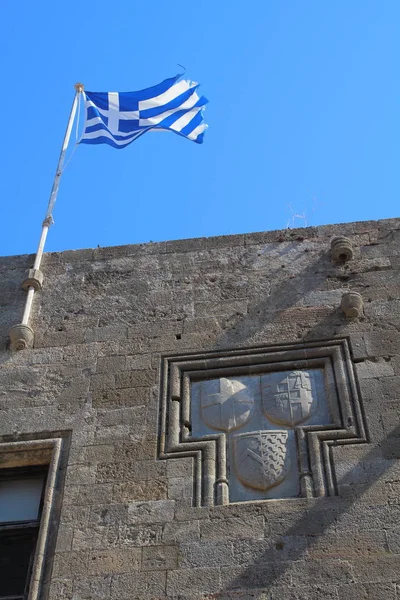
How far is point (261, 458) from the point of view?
22.1ft

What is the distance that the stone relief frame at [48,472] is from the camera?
6320 millimetres

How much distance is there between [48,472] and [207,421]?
4.01 ft

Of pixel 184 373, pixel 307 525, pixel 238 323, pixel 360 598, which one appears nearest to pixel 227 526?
pixel 307 525

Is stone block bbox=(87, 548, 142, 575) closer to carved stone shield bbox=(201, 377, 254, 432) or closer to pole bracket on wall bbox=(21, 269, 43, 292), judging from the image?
carved stone shield bbox=(201, 377, 254, 432)

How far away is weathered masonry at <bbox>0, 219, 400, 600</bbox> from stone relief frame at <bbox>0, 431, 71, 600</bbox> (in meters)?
0.01

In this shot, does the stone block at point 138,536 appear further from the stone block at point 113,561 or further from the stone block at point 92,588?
the stone block at point 92,588

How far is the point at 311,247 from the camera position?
8.50 metres

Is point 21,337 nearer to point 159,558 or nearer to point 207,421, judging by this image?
point 207,421

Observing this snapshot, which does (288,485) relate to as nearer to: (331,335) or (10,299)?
(331,335)

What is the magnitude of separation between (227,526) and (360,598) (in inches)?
39.7

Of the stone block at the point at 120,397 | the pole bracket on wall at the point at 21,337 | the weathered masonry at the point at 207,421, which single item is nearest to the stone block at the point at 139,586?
the weathered masonry at the point at 207,421

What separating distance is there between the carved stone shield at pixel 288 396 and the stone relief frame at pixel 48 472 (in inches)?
60.2

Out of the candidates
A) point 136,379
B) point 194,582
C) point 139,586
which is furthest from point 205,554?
point 136,379

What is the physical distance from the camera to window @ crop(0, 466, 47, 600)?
6520 mm
